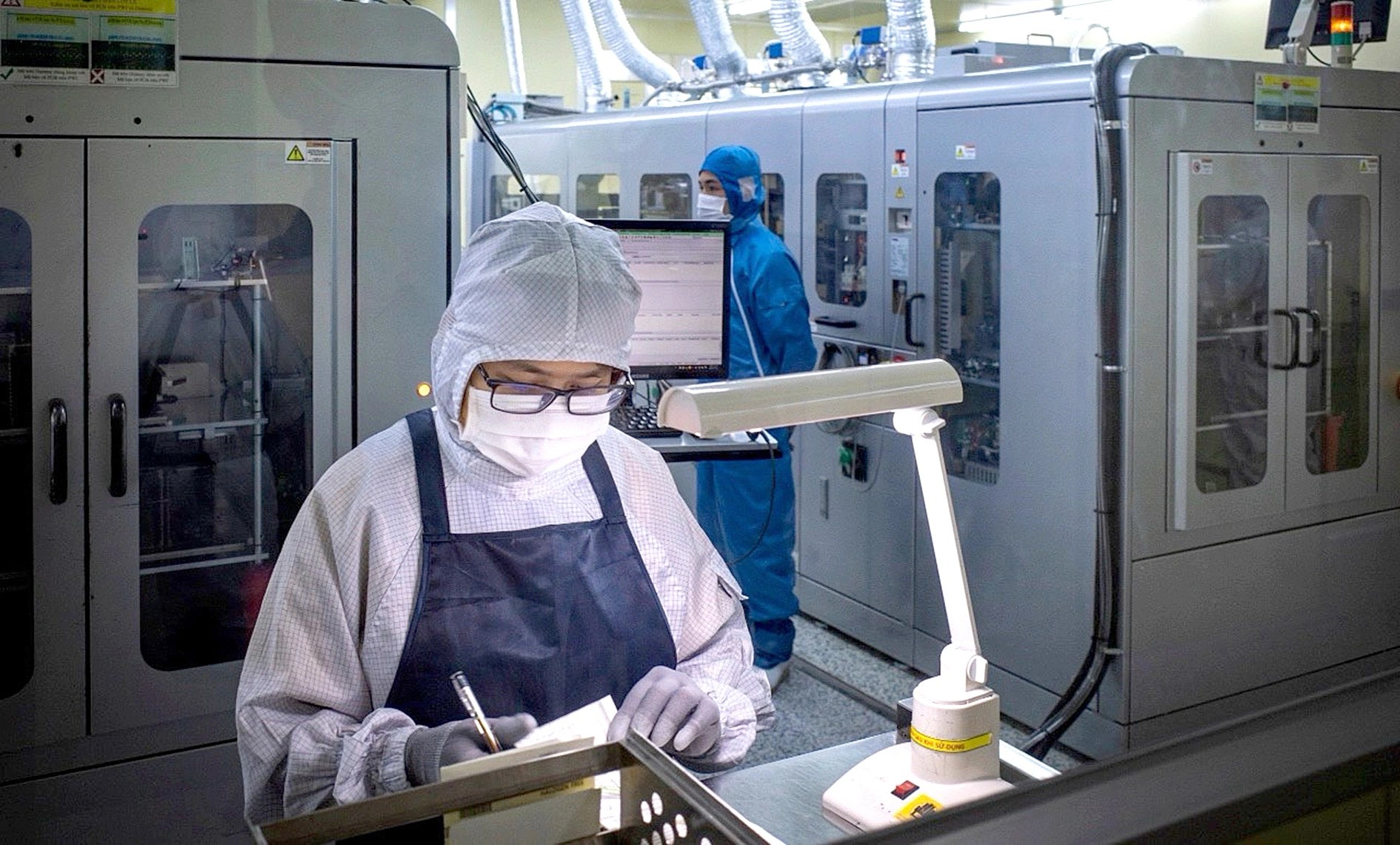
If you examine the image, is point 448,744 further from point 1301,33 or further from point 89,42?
point 1301,33

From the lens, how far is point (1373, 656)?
3.80 metres

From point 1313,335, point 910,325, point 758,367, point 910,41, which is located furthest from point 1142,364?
point 910,41

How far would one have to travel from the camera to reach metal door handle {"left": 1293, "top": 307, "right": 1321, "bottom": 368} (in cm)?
353

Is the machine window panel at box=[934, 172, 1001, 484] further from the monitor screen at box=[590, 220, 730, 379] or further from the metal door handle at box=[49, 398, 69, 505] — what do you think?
the metal door handle at box=[49, 398, 69, 505]

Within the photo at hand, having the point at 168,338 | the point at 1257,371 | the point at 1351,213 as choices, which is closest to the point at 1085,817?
the point at 168,338

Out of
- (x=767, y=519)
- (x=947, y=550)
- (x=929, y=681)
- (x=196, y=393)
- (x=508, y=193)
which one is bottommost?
(x=767, y=519)

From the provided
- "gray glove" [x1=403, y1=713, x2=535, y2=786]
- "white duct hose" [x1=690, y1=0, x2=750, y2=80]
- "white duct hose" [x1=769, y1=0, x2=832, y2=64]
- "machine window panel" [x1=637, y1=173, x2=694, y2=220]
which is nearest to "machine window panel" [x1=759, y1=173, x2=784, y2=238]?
"machine window panel" [x1=637, y1=173, x2=694, y2=220]

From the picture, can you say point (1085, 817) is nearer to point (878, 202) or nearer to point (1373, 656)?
point (878, 202)

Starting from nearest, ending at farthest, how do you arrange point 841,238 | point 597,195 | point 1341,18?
point 1341,18, point 841,238, point 597,195

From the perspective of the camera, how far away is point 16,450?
2.21m

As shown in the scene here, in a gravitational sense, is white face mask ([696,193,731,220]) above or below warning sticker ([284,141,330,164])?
above

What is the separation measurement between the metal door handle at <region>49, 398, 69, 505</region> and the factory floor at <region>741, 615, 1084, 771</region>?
5.96 ft

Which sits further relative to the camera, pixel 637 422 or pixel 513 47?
pixel 513 47

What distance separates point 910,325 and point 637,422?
1.19m
